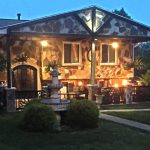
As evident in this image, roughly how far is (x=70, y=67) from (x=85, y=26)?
440cm

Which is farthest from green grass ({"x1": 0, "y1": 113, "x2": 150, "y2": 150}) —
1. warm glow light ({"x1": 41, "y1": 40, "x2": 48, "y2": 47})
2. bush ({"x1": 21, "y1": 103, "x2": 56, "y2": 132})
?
warm glow light ({"x1": 41, "y1": 40, "x2": 48, "y2": 47})

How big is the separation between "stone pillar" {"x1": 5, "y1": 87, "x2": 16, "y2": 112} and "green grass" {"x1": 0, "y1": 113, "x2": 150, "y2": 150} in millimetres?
5748

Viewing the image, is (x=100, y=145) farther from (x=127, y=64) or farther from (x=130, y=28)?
(x=127, y=64)

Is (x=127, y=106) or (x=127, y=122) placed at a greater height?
(x=127, y=106)

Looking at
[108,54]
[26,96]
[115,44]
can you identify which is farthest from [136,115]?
[115,44]

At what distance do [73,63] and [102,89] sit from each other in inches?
147

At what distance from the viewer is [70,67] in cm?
2733

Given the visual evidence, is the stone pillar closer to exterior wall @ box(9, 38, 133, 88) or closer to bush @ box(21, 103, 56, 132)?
exterior wall @ box(9, 38, 133, 88)

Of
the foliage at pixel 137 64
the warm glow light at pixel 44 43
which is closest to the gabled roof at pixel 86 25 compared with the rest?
the foliage at pixel 137 64

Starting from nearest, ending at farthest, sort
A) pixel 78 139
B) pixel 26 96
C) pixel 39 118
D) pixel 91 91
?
pixel 78 139
pixel 39 118
pixel 26 96
pixel 91 91

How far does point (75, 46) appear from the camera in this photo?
90.1ft

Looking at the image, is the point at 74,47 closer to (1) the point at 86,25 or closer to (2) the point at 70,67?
(2) the point at 70,67

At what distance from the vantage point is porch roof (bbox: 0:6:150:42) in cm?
2217

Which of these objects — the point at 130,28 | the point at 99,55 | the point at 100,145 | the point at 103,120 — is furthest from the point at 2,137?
the point at 99,55
